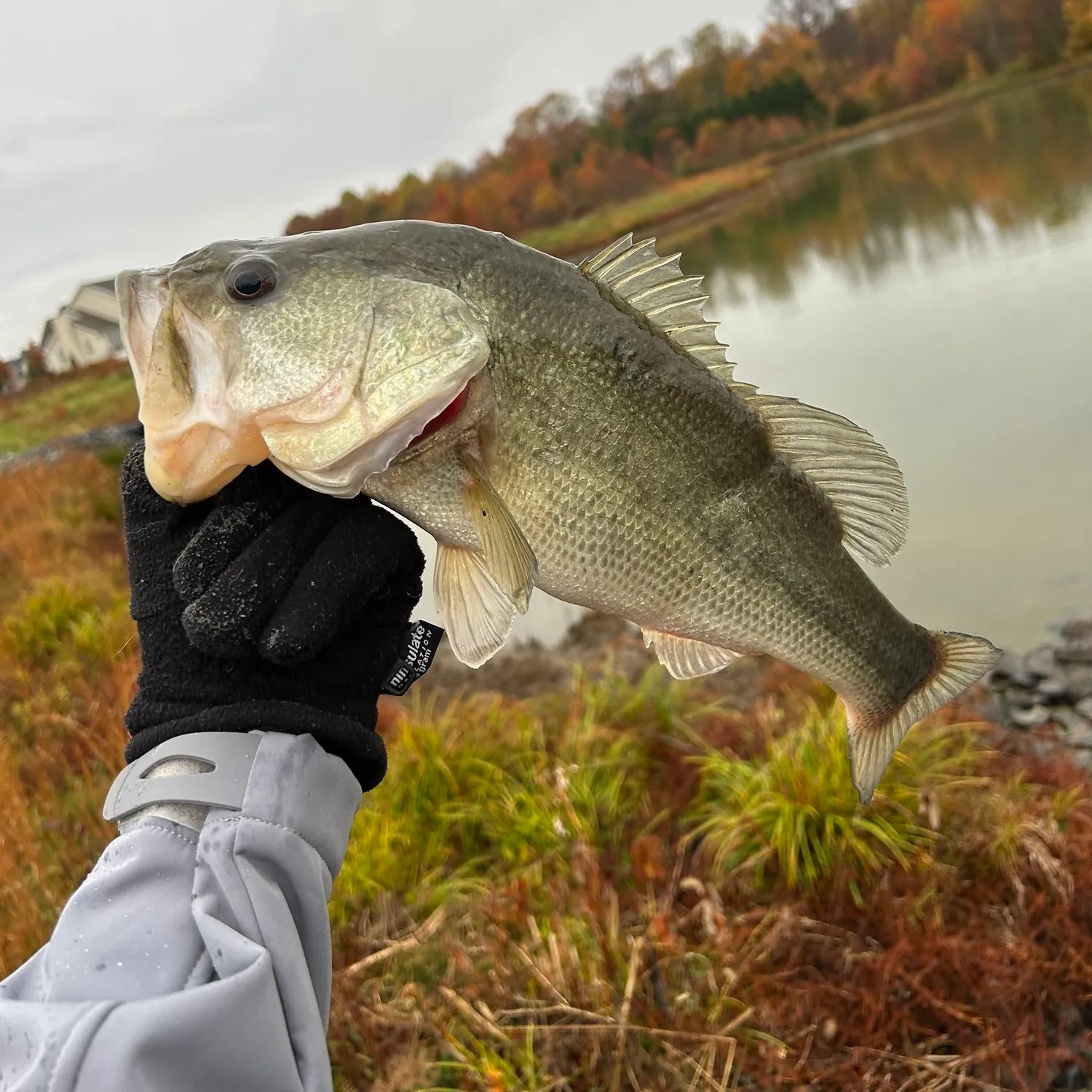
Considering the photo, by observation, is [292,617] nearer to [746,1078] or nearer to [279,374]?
[279,374]

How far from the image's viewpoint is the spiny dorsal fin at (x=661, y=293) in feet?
6.67

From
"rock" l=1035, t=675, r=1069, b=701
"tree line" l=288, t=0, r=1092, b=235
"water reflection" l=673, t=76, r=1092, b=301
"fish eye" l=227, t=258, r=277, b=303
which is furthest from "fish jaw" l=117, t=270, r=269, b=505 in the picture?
"tree line" l=288, t=0, r=1092, b=235

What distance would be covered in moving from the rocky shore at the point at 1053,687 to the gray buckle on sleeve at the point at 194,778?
5314mm

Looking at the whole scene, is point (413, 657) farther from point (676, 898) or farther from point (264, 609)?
point (676, 898)

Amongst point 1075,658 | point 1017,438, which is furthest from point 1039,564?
point 1017,438

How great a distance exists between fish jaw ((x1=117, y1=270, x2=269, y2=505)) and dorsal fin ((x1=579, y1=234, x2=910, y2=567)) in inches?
35.0

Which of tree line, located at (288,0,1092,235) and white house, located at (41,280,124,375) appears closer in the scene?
tree line, located at (288,0,1092,235)

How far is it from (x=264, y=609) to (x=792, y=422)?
4.56 ft

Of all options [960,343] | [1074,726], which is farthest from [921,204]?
[1074,726]

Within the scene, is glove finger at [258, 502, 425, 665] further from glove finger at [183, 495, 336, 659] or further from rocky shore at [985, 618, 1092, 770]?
rocky shore at [985, 618, 1092, 770]

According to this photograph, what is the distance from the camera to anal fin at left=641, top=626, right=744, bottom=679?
7.56 ft

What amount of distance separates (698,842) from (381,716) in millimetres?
2520

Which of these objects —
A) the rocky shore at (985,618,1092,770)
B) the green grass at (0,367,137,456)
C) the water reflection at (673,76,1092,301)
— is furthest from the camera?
the green grass at (0,367,137,456)

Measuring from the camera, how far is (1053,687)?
5.84m
